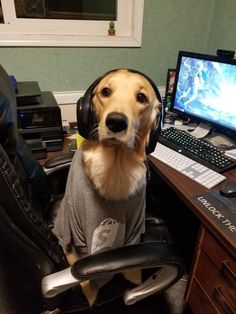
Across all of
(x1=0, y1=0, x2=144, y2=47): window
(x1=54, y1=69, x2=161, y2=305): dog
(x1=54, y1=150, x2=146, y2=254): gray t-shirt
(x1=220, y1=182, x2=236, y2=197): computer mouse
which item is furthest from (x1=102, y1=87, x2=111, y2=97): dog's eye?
(x1=0, y1=0, x2=144, y2=47): window

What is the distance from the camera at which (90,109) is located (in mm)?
846

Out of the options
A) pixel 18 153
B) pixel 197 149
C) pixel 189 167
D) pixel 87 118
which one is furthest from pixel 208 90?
pixel 18 153

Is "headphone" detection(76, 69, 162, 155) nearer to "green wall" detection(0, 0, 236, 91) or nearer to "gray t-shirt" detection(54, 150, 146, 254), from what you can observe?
"gray t-shirt" detection(54, 150, 146, 254)

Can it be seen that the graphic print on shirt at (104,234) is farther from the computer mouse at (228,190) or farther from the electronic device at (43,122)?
the electronic device at (43,122)

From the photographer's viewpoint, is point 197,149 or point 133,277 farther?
point 197,149

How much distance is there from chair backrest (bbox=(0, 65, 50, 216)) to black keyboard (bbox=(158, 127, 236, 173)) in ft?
2.07

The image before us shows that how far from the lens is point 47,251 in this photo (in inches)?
26.2

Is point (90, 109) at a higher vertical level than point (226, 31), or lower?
lower

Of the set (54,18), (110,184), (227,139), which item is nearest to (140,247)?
(110,184)

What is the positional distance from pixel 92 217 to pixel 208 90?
0.89 m

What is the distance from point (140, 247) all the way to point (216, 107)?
0.85m

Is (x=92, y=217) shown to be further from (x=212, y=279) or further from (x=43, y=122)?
(x=43, y=122)

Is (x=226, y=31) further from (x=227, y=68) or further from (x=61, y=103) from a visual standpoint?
(x=61, y=103)

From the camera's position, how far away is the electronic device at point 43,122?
4.00ft
